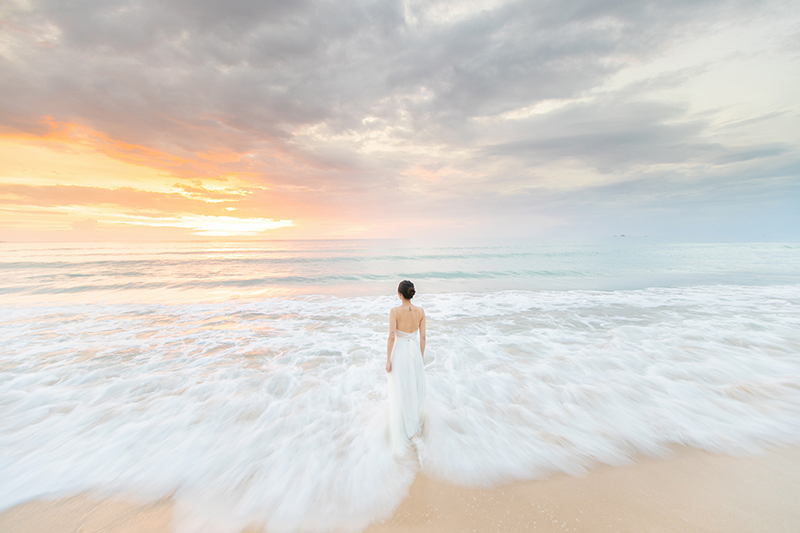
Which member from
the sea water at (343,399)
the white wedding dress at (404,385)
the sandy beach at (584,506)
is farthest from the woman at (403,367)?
the sandy beach at (584,506)

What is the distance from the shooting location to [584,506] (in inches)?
136

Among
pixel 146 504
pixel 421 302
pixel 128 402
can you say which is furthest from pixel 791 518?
pixel 421 302

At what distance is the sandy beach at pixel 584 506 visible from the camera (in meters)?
3.24

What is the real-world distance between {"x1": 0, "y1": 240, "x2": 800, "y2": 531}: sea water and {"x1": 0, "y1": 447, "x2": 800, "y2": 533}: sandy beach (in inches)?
7.8

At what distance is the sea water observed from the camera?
4.00m

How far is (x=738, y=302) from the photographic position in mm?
13180

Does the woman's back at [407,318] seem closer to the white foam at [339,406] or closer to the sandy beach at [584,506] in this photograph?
the white foam at [339,406]

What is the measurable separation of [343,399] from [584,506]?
417cm

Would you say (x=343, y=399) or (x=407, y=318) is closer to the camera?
(x=407, y=318)

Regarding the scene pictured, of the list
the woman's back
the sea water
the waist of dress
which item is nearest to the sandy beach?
the sea water

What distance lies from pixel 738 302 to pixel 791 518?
14.8m

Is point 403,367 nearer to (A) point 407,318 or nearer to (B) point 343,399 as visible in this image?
(A) point 407,318

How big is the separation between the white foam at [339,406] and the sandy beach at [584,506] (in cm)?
22

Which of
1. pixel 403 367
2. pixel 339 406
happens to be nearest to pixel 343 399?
pixel 339 406
